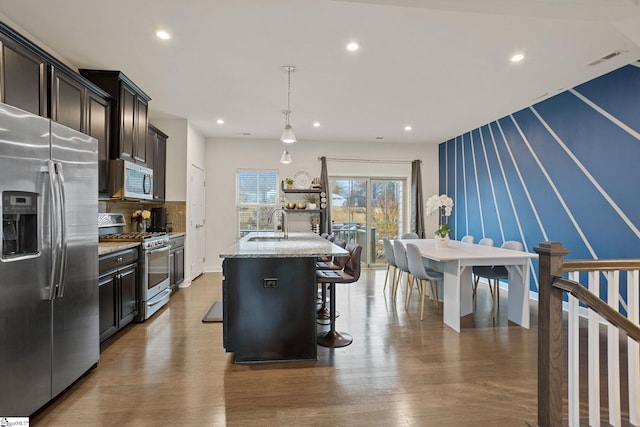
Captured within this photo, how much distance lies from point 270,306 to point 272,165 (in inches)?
180

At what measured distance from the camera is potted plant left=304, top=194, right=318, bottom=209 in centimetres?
667

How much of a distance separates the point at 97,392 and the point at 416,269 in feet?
10.3

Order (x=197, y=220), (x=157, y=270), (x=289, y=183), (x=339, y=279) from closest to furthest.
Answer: (x=339, y=279), (x=157, y=270), (x=197, y=220), (x=289, y=183)

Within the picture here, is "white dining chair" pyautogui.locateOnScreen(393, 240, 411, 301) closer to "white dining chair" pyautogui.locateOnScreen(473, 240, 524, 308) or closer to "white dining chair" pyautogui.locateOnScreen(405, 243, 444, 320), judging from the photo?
"white dining chair" pyautogui.locateOnScreen(405, 243, 444, 320)

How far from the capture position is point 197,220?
6.02 meters

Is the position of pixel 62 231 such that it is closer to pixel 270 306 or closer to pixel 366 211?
pixel 270 306

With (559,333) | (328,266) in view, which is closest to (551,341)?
(559,333)

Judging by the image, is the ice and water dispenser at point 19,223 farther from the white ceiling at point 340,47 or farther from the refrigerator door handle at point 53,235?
the white ceiling at point 340,47

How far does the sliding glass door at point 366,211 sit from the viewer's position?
23.5ft

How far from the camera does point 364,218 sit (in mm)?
7250

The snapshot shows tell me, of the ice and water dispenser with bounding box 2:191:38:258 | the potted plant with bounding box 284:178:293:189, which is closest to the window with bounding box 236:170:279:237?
the potted plant with bounding box 284:178:293:189

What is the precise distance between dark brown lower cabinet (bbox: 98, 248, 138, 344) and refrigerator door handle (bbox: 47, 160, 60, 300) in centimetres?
84

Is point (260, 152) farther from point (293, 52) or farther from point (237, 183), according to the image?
point (293, 52)

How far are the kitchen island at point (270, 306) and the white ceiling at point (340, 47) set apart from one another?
184 cm
